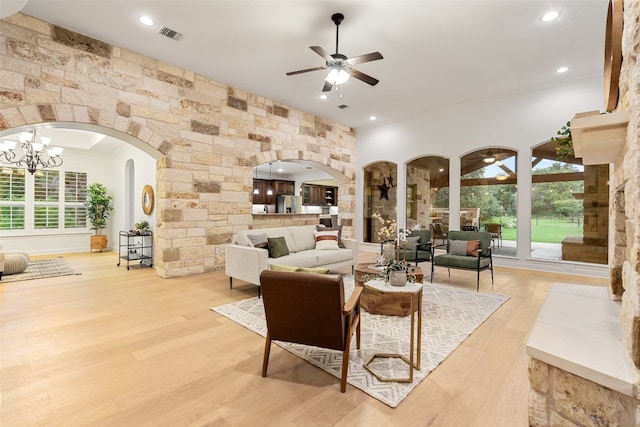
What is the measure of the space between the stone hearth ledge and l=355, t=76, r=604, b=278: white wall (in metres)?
4.42

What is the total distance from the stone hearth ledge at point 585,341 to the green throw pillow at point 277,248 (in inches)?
131

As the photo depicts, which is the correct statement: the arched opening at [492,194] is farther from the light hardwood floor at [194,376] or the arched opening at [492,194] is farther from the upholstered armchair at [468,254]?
the light hardwood floor at [194,376]

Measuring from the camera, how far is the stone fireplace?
1.21 meters

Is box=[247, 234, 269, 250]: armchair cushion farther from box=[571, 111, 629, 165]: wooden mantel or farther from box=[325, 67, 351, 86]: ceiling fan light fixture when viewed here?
box=[571, 111, 629, 165]: wooden mantel

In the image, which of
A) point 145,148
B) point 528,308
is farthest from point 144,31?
point 528,308

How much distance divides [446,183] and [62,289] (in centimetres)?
782

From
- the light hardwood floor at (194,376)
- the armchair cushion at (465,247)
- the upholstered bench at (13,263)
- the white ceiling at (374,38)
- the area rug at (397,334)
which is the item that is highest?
the white ceiling at (374,38)

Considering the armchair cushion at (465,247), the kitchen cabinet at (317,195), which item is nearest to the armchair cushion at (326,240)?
the armchair cushion at (465,247)

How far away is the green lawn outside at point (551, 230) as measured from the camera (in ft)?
18.2

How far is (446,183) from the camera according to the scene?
715 centimetres

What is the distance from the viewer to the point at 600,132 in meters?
1.63

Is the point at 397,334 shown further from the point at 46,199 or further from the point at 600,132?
the point at 46,199

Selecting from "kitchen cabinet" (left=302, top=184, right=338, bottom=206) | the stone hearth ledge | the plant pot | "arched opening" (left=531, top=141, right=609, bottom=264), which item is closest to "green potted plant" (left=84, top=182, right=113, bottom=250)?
the plant pot

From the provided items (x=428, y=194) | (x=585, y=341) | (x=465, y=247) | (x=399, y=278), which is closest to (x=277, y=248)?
(x=399, y=278)
